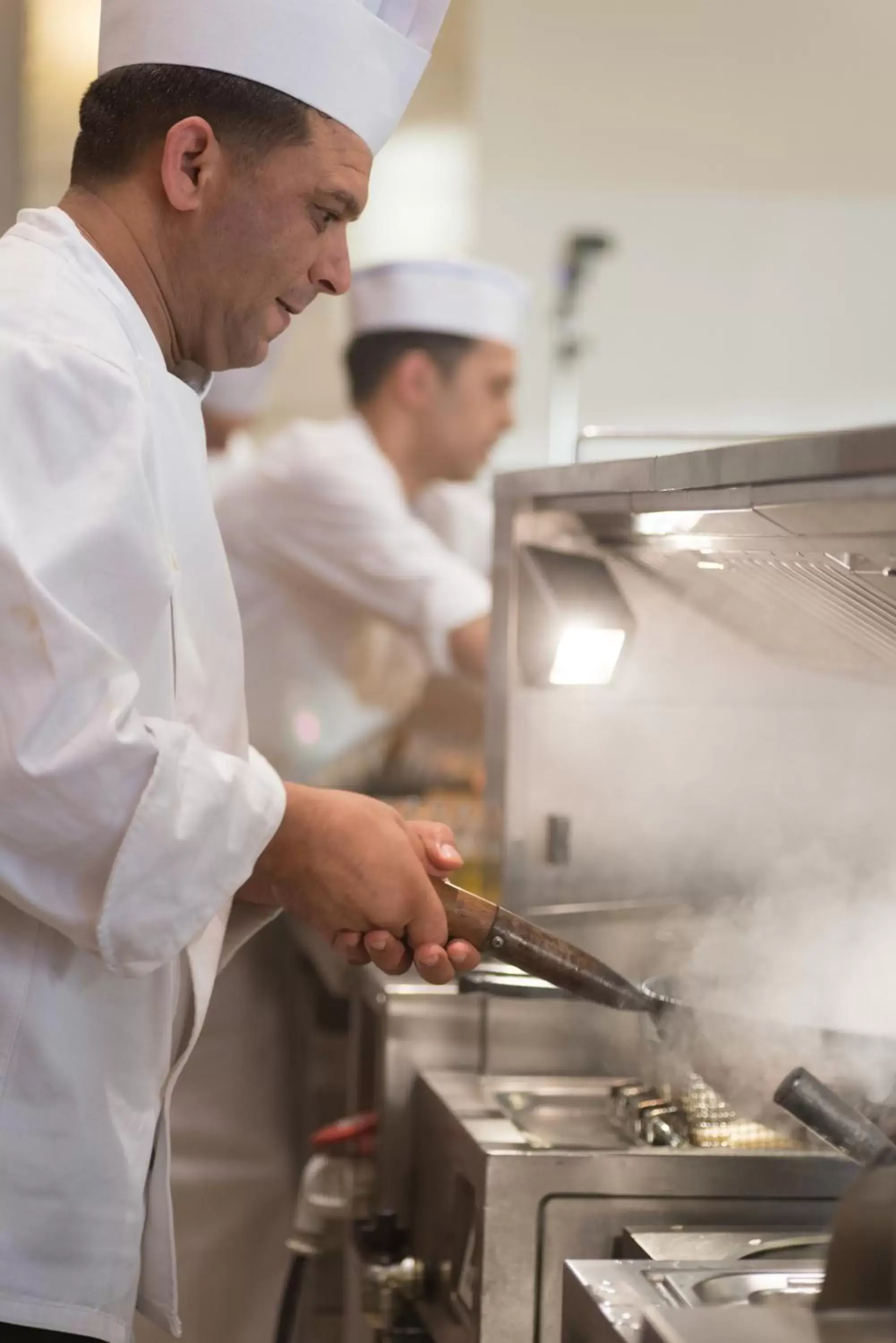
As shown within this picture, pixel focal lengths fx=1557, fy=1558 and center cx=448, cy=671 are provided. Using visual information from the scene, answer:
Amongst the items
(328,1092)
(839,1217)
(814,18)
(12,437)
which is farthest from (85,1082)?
(814,18)

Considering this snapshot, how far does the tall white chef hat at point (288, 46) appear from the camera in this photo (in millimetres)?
1216

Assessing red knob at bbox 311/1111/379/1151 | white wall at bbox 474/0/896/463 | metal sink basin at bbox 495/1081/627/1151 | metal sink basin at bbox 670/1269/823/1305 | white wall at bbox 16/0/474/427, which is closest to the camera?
metal sink basin at bbox 670/1269/823/1305

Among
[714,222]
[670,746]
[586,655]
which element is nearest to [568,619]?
[586,655]

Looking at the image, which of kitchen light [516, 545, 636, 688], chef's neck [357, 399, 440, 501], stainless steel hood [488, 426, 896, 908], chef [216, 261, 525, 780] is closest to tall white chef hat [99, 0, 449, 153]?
stainless steel hood [488, 426, 896, 908]

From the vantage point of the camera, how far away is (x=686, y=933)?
1553 millimetres

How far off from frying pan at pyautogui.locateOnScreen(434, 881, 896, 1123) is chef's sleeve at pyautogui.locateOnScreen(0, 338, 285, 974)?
0.77 feet

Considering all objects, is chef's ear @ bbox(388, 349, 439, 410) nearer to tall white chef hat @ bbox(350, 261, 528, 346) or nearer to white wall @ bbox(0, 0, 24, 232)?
tall white chef hat @ bbox(350, 261, 528, 346)

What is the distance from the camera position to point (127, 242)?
4.05 ft

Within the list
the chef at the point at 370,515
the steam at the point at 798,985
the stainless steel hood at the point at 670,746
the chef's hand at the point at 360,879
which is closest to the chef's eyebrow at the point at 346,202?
the stainless steel hood at the point at 670,746

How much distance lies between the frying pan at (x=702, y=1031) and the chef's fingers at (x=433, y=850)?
0.11 ft

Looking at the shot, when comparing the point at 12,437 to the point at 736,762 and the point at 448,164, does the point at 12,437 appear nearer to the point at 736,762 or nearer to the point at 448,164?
the point at 736,762

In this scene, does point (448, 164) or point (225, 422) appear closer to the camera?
point (225, 422)

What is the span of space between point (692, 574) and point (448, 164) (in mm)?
3027

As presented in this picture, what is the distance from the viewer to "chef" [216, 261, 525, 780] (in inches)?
110
